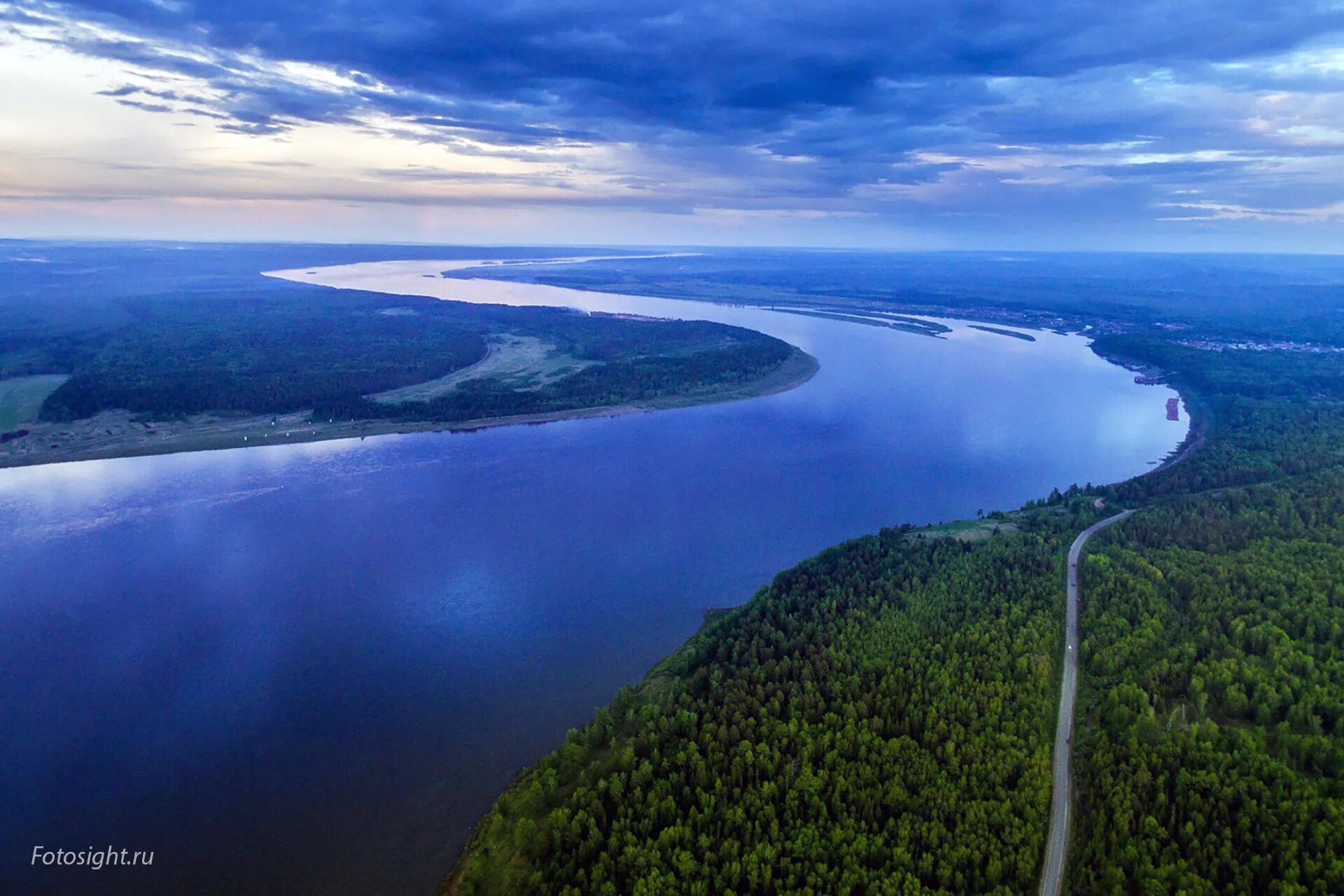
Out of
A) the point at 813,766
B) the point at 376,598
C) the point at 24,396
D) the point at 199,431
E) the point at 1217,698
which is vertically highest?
the point at 1217,698

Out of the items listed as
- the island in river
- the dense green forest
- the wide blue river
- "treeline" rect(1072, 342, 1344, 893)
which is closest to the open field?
the island in river

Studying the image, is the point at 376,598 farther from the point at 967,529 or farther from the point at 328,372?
the point at 328,372

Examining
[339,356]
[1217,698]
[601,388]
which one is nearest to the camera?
[1217,698]

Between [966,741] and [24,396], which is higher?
[966,741]

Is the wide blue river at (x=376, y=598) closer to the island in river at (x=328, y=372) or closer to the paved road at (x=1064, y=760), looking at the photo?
the island in river at (x=328, y=372)

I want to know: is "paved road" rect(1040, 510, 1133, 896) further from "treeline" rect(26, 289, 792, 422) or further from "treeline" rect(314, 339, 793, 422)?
"treeline" rect(26, 289, 792, 422)

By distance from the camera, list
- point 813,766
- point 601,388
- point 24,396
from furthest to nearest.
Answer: point 601,388 → point 24,396 → point 813,766

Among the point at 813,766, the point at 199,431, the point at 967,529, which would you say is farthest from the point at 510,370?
the point at 813,766
